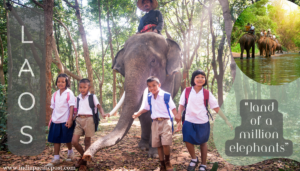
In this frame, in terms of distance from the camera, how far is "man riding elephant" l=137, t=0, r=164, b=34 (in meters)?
5.93

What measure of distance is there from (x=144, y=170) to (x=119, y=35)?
13.5 meters

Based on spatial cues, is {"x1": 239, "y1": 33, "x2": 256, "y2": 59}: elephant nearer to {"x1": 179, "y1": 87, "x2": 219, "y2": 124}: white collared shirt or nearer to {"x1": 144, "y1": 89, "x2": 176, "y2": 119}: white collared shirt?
{"x1": 179, "y1": 87, "x2": 219, "y2": 124}: white collared shirt

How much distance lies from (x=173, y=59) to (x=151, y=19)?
1.65m

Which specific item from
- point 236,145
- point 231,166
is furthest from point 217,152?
point 231,166

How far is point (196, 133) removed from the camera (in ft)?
11.7

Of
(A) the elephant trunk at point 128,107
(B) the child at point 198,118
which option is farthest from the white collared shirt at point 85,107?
(B) the child at point 198,118

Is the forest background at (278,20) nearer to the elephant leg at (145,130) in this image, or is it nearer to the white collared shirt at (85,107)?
the elephant leg at (145,130)

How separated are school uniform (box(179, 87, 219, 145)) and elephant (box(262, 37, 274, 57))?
138 centimetres

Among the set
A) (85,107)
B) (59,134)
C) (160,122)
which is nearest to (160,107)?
(160,122)

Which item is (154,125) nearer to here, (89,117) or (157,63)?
(89,117)

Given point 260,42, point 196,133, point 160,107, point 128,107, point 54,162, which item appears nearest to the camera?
point 196,133

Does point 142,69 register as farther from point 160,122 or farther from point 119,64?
point 160,122

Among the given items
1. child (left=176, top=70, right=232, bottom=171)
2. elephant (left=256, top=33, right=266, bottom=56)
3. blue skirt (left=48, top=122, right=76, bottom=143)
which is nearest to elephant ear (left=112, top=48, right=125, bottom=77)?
blue skirt (left=48, top=122, right=76, bottom=143)

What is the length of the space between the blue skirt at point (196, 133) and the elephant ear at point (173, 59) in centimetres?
172
